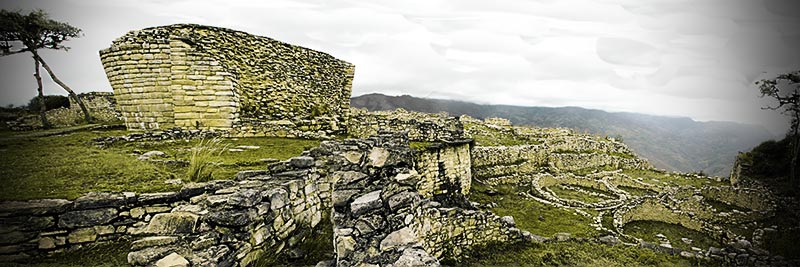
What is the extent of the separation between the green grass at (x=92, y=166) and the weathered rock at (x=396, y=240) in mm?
3822

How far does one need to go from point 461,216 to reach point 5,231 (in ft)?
22.4

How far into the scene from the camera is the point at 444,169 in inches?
460

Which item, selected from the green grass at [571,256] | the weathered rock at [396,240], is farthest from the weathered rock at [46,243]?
the green grass at [571,256]

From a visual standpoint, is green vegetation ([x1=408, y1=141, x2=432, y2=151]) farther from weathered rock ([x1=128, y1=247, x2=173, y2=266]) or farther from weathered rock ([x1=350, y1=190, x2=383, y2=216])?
weathered rock ([x1=128, y1=247, x2=173, y2=266])

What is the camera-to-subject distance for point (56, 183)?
5.16 meters

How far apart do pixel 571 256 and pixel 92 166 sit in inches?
414

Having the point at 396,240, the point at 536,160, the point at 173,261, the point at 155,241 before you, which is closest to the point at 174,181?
the point at 155,241

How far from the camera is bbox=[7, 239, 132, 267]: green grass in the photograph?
4.04 metres

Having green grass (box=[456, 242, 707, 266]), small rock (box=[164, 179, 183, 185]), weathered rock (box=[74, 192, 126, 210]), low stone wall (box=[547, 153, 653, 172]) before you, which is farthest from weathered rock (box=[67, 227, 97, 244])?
low stone wall (box=[547, 153, 653, 172])

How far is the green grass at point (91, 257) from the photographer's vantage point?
4039mm

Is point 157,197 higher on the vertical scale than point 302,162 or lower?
lower

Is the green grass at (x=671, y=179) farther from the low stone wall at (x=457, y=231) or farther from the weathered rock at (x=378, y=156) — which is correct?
the weathered rock at (x=378, y=156)

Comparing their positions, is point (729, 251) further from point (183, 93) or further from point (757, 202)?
point (183, 93)

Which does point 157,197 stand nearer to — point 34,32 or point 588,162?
point 34,32
